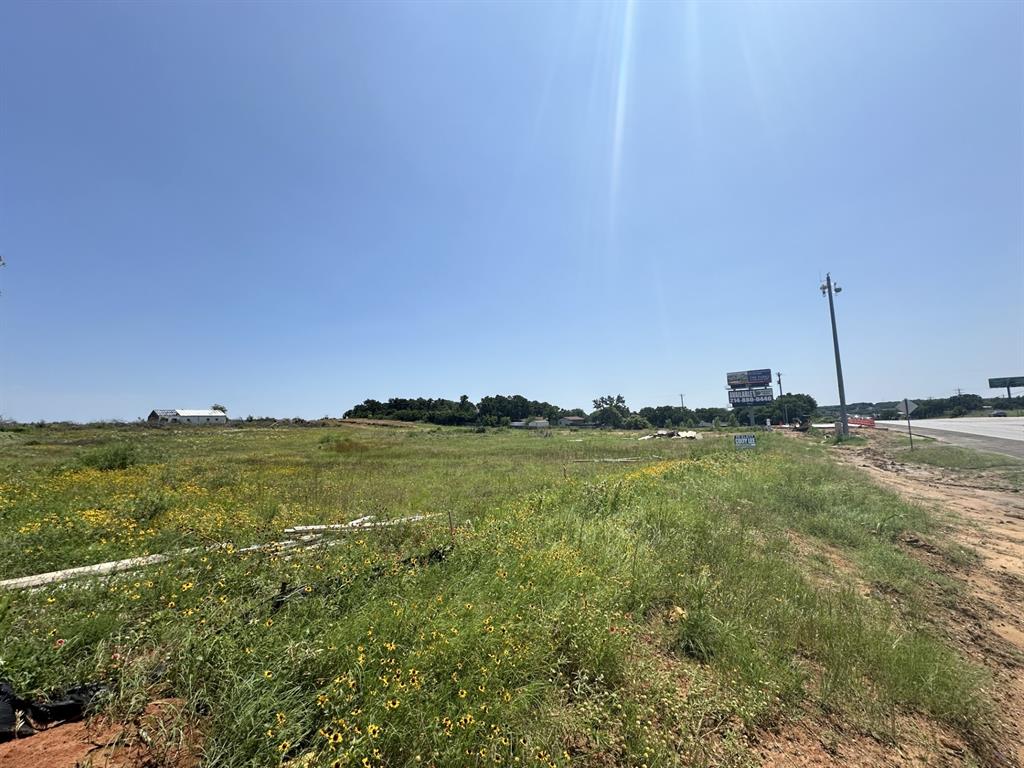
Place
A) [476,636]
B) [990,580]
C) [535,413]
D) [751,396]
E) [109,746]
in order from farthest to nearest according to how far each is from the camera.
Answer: [535,413] < [751,396] < [990,580] < [476,636] < [109,746]

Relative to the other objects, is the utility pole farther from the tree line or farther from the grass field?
the tree line

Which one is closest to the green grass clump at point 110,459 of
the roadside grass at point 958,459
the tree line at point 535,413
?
the roadside grass at point 958,459

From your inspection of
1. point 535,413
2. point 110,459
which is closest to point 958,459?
point 110,459

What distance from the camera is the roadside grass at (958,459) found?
18.7m

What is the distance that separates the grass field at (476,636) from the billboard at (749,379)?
295ft

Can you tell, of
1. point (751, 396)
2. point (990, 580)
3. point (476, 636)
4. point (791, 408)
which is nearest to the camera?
point (476, 636)

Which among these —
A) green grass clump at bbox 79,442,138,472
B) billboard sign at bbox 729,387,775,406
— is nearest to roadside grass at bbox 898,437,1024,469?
green grass clump at bbox 79,442,138,472

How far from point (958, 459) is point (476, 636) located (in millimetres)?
28647

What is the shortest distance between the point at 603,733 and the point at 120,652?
3.88m

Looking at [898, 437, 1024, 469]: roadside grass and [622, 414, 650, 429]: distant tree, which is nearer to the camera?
[898, 437, 1024, 469]: roadside grass

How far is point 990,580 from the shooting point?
690 centimetres

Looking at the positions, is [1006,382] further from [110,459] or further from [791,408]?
[110,459]

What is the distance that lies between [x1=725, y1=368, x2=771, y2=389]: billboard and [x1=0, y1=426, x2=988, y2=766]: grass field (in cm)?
8995

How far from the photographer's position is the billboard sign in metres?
78.6
